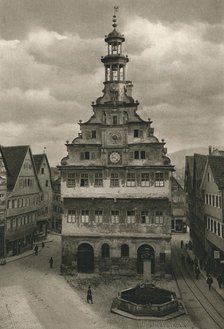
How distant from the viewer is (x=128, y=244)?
42.6 meters

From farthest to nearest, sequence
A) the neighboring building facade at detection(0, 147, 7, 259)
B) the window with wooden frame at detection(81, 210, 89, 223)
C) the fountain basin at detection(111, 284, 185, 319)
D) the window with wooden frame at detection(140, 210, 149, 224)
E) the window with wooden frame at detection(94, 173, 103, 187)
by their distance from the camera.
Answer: the neighboring building facade at detection(0, 147, 7, 259) → the window with wooden frame at detection(81, 210, 89, 223) → the window with wooden frame at detection(94, 173, 103, 187) → the window with wooden frame at detection(140, 210, 149, 224) → the fountain basin at detection(111, 284, 185, 319)

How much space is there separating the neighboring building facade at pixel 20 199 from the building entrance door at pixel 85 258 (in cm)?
1299

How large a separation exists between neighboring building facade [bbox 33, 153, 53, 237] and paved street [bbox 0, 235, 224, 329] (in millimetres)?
21566

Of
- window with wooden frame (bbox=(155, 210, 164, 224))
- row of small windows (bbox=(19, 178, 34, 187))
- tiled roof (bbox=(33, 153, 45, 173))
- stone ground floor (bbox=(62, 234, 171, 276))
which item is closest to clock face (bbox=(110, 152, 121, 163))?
window with wooden frame (bbox=(155, 210, 164, 224))

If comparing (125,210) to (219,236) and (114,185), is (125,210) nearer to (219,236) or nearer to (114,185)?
(114,185)

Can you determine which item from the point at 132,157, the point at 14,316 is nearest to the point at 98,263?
the point at 132,157

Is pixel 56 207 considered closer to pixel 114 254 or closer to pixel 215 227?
pixel 114 254

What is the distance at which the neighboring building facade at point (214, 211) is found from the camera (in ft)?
134

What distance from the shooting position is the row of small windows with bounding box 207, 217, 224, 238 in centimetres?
4084

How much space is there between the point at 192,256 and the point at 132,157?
61.0 ft

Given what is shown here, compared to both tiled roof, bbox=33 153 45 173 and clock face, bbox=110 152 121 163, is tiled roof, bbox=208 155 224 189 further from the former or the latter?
tiled roof, bbox=33 153 45 173

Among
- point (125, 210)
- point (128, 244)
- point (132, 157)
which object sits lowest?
point (128, 244)

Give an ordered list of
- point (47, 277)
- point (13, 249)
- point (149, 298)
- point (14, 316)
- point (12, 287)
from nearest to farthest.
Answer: point (14, 316), point (149, 298), point (12, 287), point (47, 277), point (13, 249)

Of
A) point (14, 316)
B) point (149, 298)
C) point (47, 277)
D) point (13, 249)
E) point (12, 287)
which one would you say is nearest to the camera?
point (14, 316)
